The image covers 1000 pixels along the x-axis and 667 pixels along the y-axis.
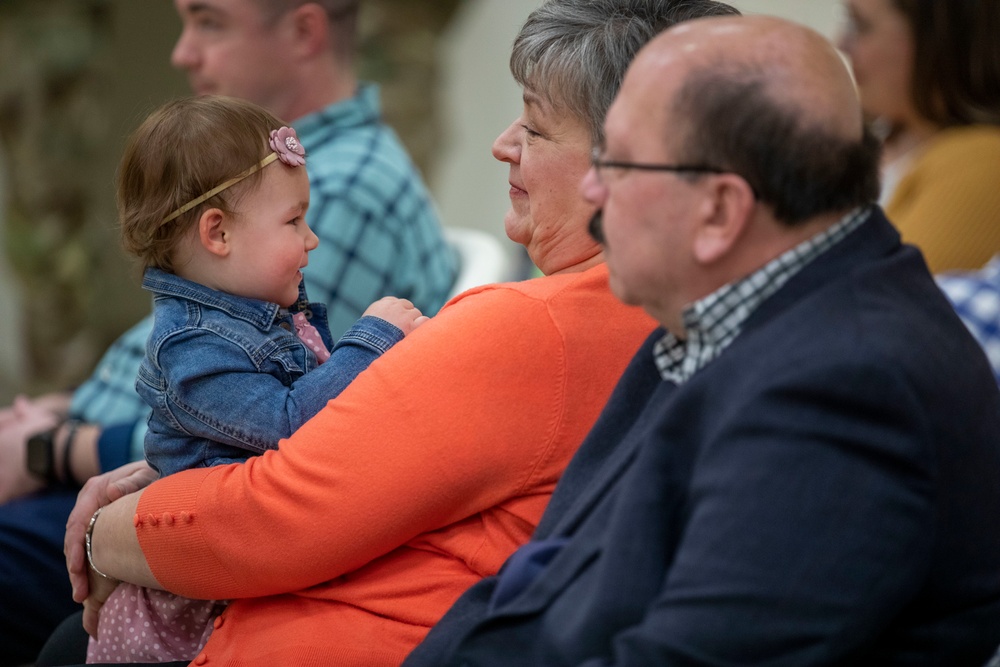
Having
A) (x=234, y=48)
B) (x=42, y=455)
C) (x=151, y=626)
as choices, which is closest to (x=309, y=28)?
(x=234, y=48)

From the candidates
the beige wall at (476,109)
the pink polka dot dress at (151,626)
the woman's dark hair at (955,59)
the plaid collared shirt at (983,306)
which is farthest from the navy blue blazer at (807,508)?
the beige wall at (476,109)

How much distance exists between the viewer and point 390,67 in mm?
5496

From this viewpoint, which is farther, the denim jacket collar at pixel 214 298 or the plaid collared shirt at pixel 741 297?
the denim jacket collar at pixel 214 298

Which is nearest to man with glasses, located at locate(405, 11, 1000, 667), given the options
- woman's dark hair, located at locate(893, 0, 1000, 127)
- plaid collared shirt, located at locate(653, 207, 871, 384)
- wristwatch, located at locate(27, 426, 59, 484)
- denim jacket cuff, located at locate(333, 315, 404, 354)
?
plaid collared shirt, located at locate(653, 207, 871, 384)

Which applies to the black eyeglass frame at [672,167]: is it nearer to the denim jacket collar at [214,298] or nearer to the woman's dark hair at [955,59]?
the denim jacket collar at [214,298]

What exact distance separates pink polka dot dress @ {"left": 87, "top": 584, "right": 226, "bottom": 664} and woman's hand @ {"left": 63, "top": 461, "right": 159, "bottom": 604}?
6cm

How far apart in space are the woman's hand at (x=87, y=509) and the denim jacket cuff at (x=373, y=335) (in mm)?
405

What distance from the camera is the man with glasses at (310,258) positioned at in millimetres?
2166

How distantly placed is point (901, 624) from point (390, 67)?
15.6 ft

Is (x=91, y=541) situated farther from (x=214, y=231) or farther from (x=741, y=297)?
(x=741, y=297)

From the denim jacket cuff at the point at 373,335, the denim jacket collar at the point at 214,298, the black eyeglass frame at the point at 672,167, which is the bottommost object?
the denim jacket cuff at the point at 373,335

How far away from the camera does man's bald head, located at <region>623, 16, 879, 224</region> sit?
108 centimetres

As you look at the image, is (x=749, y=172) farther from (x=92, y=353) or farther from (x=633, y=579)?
(x=92, y=353)

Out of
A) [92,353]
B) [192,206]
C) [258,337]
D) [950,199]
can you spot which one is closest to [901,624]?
[258,337]
